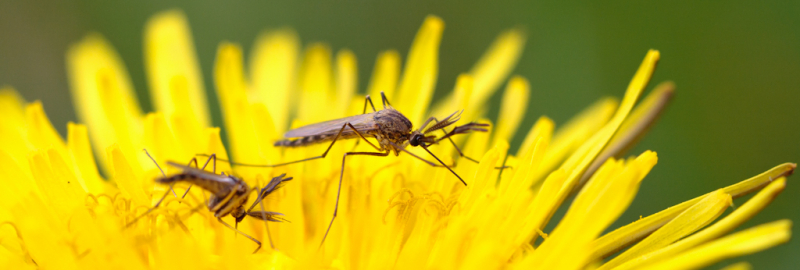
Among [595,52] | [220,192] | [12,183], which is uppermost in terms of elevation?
[595,52]

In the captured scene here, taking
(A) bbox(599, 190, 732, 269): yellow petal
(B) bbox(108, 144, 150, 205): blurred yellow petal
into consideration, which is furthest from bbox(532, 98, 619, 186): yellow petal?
(B) bbox(108, 144, 150, 205): blurred yellow petal

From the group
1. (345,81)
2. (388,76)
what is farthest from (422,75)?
(345,81)

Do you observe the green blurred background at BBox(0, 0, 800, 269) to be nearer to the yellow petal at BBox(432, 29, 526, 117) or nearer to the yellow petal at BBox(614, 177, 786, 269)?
the yellow petal at BBox(432, 29, 526, 117)

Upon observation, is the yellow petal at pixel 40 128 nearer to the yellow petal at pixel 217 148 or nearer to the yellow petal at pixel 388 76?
the yellow petal at pixel 217 148

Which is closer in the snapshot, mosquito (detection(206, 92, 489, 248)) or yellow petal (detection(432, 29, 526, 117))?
mosquito (detection(206, 92, 489, 248))

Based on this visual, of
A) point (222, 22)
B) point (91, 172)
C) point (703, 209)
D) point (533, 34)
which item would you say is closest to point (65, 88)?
point (222, 22)

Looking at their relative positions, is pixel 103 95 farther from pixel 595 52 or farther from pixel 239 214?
pixel 595 52
